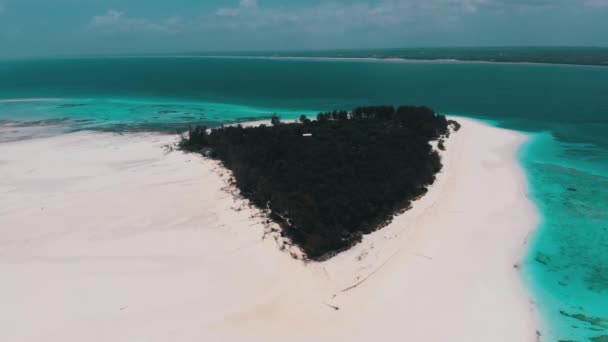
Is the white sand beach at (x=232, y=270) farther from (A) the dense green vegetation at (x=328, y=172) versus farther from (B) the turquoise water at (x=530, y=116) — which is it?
(B) the turquoise water at (x=530, y=116)

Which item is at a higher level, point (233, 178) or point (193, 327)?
point (233, 178)

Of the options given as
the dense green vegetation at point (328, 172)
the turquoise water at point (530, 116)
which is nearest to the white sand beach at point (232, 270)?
the dense green vegetation at point (328, 172)

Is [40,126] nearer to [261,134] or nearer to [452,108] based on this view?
[261,134]

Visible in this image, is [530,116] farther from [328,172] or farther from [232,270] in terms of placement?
[232,270]

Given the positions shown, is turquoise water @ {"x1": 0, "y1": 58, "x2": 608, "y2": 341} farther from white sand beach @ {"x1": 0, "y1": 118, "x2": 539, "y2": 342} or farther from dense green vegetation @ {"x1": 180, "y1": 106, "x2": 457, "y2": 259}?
dense green vegetation @ {"x1": 180, "y1": 106, "x2": 457, "y2": 259}

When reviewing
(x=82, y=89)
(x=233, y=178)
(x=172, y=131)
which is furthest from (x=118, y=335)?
(x=82, y=89)

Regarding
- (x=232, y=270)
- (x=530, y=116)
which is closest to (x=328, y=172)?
(x=232, y=270)

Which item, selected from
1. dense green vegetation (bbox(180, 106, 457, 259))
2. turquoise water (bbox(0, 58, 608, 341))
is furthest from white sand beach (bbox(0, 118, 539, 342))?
turquoise water (bbox(0, 58, 608, 341))
